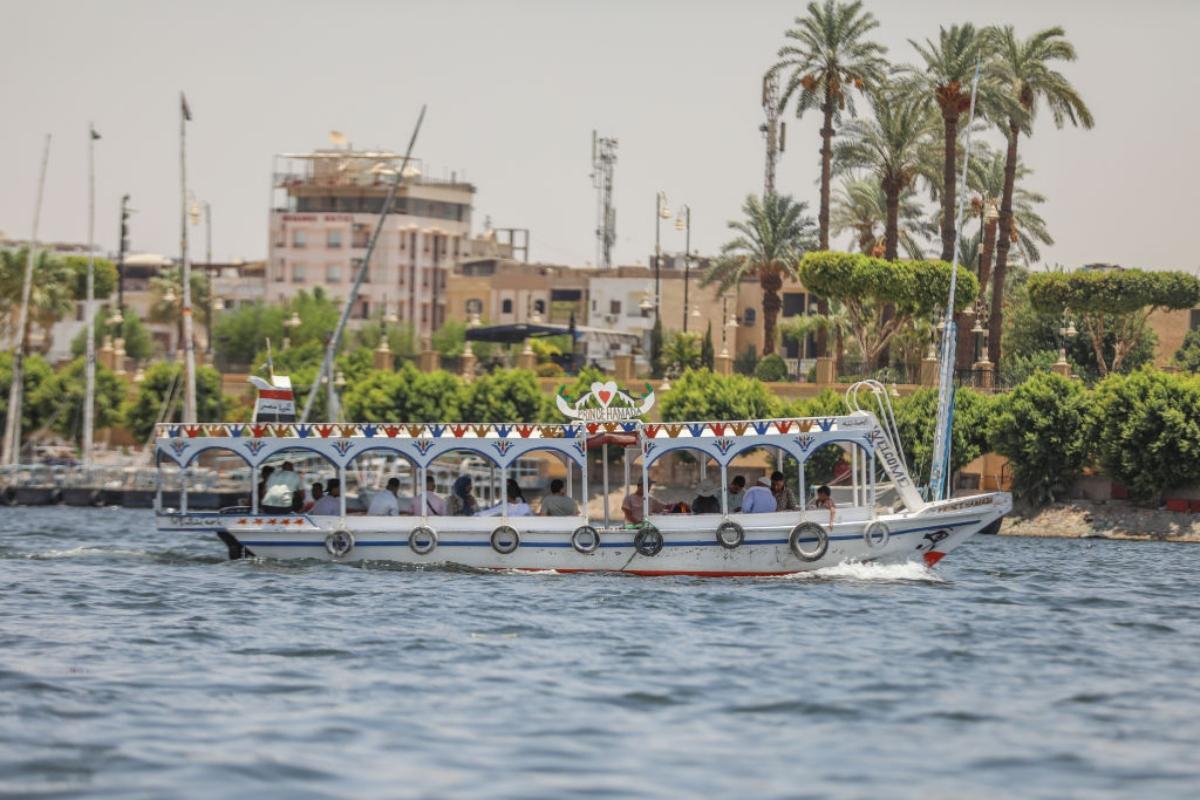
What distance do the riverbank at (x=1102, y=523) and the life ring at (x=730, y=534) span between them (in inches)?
1216

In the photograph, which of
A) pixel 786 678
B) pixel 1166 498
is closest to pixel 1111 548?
pixel 1166 498

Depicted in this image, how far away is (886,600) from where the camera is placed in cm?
2917

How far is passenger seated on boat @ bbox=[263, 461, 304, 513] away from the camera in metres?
35.2

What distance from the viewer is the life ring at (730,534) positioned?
3186 centimetres

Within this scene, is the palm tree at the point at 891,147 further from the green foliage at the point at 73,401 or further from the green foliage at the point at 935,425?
the green foliage at the point at 73,401

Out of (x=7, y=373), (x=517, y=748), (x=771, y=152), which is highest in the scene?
(x=771, y=152)

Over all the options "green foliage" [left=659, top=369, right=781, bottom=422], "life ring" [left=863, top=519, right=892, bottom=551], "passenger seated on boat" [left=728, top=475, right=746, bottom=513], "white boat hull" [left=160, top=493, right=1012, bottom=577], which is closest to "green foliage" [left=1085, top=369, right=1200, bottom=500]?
"green foliage" [left=659, top=369, right=781, bottom=422]

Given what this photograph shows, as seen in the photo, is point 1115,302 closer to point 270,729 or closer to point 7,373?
point 7,373

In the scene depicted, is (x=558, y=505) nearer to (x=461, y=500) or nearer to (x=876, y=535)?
(x=461, y=500)

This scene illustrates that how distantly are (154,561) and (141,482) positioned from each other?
38.9 m

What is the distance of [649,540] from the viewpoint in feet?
106

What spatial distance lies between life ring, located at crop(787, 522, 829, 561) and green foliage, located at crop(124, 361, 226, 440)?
58.5 meters

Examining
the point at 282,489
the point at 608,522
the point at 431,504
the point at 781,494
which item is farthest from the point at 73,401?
the point at 781,494

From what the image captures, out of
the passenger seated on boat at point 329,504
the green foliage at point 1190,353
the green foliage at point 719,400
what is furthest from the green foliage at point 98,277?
the passenger seated on boat at point 329,504
